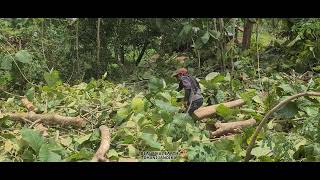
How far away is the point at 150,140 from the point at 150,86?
Result: 7.13ft

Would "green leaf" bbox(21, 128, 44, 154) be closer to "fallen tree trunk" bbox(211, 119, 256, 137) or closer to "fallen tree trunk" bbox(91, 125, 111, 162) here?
"fallen tree trunk" bbox(91, 125, 111, 162)

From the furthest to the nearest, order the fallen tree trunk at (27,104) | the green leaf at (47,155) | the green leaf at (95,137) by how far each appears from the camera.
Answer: the fallen tree trunk at (27,104)
the green leaf at (95,137)
the green leaf at (47,155)

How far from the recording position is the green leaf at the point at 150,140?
435cm

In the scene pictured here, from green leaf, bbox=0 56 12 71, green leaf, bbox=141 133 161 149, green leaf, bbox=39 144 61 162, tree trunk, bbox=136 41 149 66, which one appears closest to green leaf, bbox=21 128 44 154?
green leaf, bbox=39 144 61 162

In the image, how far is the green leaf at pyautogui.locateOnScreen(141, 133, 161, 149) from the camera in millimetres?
4348

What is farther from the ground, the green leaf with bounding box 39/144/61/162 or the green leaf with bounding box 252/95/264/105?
the green leaf with bounding box 252/95/264/105

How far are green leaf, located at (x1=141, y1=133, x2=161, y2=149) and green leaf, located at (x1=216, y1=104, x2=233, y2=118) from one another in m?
1.21

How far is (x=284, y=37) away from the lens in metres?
10.4

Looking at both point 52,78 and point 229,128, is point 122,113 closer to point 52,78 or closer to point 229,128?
point 229,128

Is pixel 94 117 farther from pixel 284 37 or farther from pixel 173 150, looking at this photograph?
pixel 284 37

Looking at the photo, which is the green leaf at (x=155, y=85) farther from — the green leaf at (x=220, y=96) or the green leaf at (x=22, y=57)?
the green leaf at (x=22, y=57)

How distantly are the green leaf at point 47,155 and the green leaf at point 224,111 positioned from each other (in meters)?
2.29

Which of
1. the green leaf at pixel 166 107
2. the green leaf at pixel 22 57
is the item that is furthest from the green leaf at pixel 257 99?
the green leaf at pixel 22 57

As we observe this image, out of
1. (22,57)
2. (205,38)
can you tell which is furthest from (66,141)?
(205,38)
